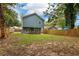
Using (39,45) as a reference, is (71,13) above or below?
above

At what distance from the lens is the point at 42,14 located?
140 inches

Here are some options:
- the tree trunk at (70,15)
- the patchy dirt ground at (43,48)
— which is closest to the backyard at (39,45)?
the patchy dirt ground at (43,48)

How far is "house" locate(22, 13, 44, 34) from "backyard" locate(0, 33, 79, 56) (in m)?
0.05

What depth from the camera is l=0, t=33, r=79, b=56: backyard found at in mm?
3545

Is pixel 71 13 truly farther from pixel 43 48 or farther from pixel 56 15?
pixel 43 48

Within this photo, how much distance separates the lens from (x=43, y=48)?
3.55m

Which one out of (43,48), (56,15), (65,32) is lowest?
(43,48)

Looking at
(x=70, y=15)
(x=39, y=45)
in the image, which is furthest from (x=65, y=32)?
(x=39, y=45)

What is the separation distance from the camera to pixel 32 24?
141 inches

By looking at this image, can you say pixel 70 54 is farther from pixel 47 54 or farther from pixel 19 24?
pixel 19 24

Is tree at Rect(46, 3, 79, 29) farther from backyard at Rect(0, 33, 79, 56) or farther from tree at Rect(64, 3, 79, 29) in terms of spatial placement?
backyard at Rect(0, 33, 79, 56)

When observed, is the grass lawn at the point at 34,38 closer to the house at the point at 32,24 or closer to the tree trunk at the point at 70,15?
the house at the point at 32,24

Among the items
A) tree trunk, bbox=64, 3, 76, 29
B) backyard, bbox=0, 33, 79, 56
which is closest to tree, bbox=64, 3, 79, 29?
tree trunk, bbox=64, 3, 76, 29

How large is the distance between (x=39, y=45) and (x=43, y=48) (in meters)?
0.05
